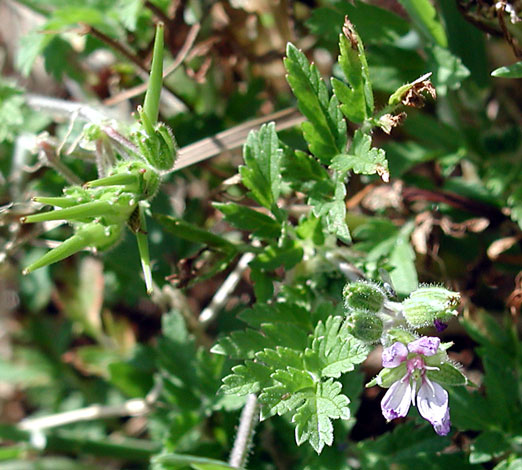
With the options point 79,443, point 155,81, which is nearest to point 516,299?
point 155,81

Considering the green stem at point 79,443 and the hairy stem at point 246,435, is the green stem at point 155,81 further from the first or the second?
the green stem at point 79,443

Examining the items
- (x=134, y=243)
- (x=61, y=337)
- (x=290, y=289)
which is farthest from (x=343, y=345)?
(x=61, y=337)

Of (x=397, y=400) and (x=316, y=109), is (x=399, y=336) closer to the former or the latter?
(x=397, y=400)

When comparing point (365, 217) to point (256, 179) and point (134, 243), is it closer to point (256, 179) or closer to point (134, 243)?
point (256, 179)

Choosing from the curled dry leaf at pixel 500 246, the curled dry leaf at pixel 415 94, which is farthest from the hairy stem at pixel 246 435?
the curled dry leaf at pixel 500 246

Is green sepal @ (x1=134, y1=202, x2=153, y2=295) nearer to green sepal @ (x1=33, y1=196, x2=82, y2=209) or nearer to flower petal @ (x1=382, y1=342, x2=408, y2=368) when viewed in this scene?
green sepal @ (x1=33, y1=196, x2=82, y2=209)
